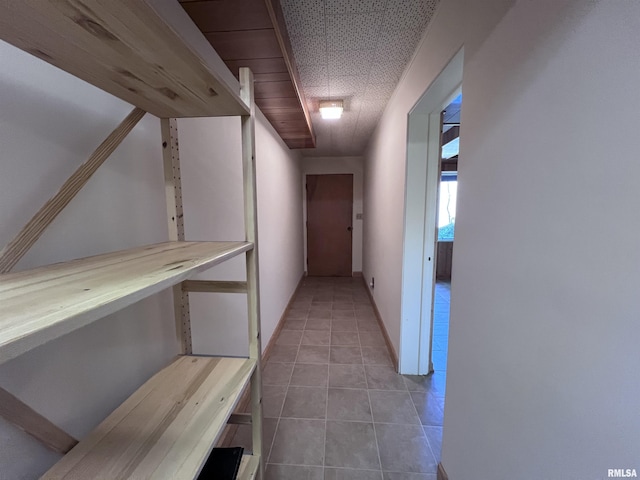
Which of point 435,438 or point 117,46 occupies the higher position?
point 117,46

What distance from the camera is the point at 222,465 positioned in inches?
35.7

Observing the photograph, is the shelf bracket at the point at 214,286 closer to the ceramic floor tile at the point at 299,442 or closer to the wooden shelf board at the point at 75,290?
the wooden shelf board at the point at 75,290

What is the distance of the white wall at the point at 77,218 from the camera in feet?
1.80

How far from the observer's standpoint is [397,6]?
1.21m

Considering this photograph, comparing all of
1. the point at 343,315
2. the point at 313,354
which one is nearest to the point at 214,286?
the point at 313,354

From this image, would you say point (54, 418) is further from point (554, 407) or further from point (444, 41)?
point (444, 41)

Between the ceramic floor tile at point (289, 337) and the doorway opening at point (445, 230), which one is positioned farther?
the ceramic floor tile at point (289, 337)

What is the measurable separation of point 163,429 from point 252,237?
2.08 ft

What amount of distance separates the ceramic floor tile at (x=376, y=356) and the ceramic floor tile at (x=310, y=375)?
389 mm

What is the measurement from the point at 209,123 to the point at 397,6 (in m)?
1.09

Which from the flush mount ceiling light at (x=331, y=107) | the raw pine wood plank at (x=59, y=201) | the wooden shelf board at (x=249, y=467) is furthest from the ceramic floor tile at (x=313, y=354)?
the flush mount ceiling light at (x=331, y=107)

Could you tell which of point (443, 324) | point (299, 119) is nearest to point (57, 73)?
point (299, 119)

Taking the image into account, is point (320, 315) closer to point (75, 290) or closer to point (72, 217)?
point (72, 217)

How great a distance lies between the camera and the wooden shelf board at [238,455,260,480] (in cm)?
97
